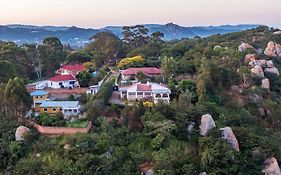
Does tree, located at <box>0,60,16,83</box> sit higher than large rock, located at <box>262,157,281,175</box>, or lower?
higher

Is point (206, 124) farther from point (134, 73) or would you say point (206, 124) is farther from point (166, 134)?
point (134, 73)

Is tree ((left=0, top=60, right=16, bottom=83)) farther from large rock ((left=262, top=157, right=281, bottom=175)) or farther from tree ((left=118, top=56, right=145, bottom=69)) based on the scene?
large rock ((left=262, top=157, right=281, bottom=175))

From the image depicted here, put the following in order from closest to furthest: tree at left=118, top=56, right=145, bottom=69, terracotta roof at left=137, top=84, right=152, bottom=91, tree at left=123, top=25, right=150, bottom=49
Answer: terracotta roof at left=137, top=84, right=152, bottom=91
tree at left=118, top=56, right=145, bottom=69
tree at left=123, top=25, right=150, bottom=49

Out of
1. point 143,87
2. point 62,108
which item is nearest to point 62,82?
point 62,108

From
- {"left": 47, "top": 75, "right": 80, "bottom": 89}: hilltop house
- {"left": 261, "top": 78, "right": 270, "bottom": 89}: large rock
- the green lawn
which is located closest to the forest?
{"left": 261, "top": 78, "right": 270, "bottom": 89}: large rock

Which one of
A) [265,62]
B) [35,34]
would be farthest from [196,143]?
[35,34]

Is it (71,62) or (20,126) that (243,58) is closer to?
(71,62)

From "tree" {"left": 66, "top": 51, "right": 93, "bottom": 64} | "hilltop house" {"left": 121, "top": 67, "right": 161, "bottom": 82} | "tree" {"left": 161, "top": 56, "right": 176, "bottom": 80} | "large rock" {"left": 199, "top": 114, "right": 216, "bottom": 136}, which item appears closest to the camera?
"large rock" {"left": 199, "top": 114, "right": 216, "bottom": 136}
